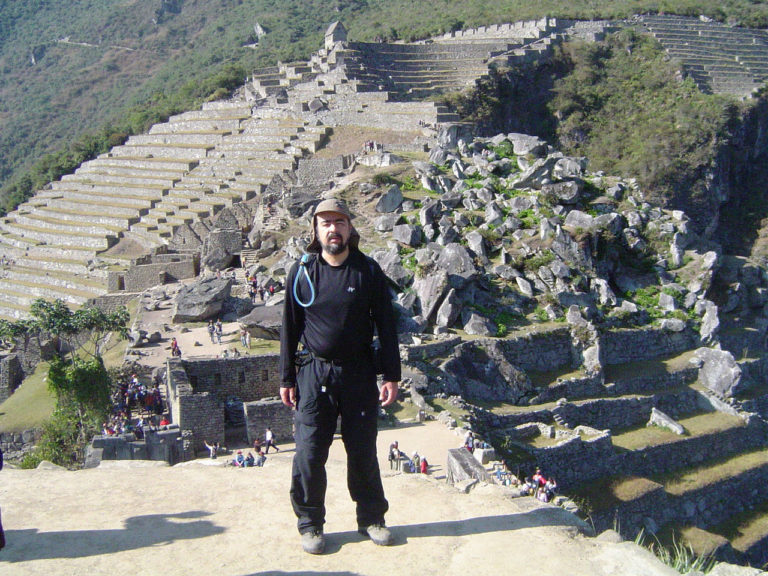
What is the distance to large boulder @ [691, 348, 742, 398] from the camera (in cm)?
2119

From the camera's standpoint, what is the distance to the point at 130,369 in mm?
19266

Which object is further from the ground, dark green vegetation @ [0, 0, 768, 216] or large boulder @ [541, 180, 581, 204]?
dark green vegetation @ [0, 0, 768, 216]

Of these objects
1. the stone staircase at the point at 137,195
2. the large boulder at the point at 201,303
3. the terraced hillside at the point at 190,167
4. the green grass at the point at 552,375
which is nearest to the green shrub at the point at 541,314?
the green grass at the point at 552,375

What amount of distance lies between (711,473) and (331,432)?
14.9 metres

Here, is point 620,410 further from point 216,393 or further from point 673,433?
point 216,393

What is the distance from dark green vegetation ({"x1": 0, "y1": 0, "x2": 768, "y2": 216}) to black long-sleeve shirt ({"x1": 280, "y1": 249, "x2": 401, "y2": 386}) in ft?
152

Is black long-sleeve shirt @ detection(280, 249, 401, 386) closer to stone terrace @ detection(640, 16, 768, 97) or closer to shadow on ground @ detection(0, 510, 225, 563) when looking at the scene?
shadow on ground @ detection(0, 510, 225, 563)

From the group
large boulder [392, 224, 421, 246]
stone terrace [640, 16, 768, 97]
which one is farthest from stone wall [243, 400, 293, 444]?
stone terrace [640, 16, 768, 97]

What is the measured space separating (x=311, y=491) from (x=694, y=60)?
5606 centimetres

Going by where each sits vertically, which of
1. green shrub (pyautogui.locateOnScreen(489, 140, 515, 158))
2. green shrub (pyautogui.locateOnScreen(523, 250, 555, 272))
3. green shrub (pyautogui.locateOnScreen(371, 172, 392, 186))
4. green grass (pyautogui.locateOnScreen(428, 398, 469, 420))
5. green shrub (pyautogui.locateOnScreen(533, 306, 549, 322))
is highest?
green shrub (pyautogui.locateOnScreen(489, 140, 515, 158))

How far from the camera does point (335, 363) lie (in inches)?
238

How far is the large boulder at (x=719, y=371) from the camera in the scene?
2119cm

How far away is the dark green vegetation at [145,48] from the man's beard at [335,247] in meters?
46.5

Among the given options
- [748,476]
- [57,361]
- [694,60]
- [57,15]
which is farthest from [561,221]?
[57,15]
